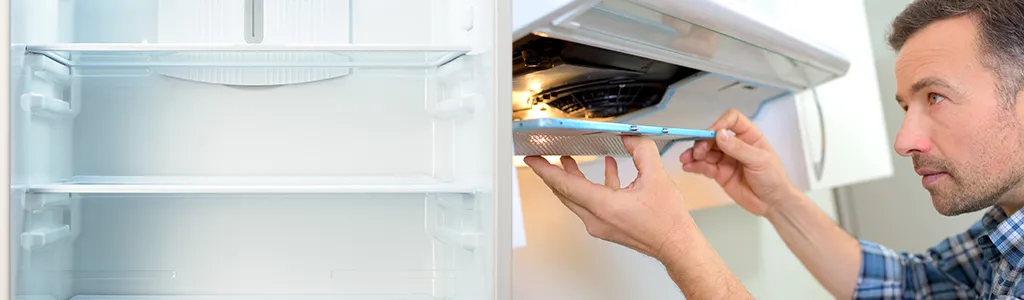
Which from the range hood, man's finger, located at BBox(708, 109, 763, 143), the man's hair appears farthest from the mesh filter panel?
the man's hair

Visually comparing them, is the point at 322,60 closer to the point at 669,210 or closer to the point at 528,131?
the point at 528,131

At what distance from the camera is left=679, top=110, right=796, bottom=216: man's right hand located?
1.37 metres

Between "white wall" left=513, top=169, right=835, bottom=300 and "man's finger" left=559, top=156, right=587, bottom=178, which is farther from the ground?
"man's finger" left=559, top=156, right=587, bottom=178

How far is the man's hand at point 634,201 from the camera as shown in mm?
1038

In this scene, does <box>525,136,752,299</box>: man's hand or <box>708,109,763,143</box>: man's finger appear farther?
<box>708,109,763,143</box>: man's finger

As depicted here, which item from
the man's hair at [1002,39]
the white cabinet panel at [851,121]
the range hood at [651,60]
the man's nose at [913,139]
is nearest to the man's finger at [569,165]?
the range hood at [651,60]

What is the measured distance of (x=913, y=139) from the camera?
4.01 feet

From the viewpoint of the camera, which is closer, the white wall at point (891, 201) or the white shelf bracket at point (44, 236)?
the white shelf bracket at point (44, 236)

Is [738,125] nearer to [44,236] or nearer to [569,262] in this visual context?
[569,262]

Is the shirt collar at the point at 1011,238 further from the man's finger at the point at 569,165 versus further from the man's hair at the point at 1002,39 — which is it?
the man's finger at the point at 569,165

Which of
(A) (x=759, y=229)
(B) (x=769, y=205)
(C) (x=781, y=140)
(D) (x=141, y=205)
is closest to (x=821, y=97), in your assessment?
(C) (x=781, y=140)

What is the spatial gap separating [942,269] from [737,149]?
1.71 feet

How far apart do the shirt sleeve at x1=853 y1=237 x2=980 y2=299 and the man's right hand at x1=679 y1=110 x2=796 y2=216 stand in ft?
0.75

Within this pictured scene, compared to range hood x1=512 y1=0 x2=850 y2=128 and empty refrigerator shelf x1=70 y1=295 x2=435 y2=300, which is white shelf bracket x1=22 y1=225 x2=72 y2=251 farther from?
range hood x1=512 y1=0 x2=850 y2=128
